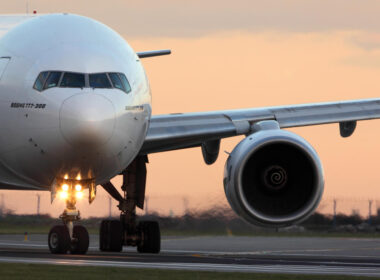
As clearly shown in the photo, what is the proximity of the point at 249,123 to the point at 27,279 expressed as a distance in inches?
409

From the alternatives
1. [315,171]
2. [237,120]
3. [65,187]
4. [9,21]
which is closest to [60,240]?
[65,187]

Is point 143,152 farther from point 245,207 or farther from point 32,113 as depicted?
point 32,113

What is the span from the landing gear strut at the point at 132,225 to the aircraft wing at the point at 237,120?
1.52 metres

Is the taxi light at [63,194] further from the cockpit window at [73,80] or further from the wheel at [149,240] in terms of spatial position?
the wheel at [149,240]

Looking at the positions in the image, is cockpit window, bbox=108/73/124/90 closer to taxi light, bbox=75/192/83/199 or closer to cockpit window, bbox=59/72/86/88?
cockpit window, bbox=59/72/86/88

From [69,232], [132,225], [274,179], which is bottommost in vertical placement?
[69,232]

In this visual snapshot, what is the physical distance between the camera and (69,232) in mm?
21516

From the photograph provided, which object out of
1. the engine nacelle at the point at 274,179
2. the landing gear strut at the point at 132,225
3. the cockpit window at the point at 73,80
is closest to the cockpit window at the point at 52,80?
the cockpit window at the point at 73,80

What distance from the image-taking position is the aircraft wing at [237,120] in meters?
23.8

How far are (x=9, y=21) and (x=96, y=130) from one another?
17.2 ft

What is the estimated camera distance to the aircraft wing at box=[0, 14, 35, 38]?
2263cm

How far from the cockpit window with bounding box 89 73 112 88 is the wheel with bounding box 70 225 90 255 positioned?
3.15 meters

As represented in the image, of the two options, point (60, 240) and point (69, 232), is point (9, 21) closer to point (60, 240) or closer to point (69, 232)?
point (69, 232)

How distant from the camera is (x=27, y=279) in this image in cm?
1520
